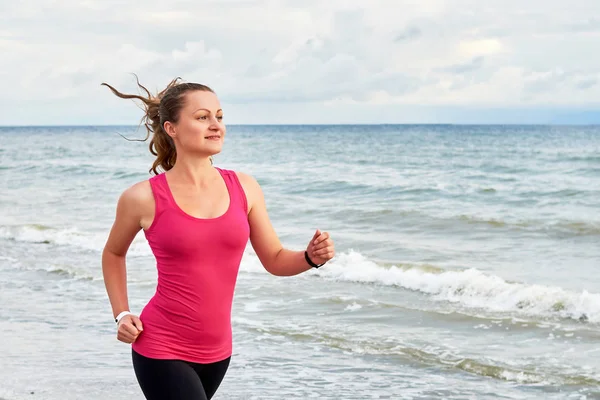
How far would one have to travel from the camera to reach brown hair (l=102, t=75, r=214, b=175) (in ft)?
10.4

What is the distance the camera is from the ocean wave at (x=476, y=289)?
32.0ft

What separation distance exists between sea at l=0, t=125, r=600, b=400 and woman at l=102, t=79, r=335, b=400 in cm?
56

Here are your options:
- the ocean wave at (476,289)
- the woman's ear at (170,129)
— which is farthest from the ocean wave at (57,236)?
the woman's ear at (170,129)

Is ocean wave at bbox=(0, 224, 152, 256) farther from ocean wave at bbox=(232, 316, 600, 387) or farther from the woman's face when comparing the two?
the woman's face

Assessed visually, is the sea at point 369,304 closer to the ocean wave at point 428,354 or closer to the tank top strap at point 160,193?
the ocean wave at point 428,354

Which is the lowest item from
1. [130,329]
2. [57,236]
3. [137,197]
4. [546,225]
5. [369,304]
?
[57,236]

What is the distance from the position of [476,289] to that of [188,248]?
8476mm

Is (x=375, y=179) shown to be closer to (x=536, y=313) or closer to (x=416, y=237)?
(x=416, y=237)

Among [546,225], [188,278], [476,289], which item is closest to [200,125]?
[188,278]

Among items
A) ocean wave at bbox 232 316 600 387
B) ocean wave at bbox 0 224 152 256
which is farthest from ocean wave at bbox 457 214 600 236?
ocean wave at bbox 232 316 600 387

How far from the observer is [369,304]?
993 centimetres

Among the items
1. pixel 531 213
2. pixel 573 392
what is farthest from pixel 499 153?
pixel 573 392

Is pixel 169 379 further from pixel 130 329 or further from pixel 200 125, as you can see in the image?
pixel 200 125

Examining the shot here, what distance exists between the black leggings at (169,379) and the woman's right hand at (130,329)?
79 mm
